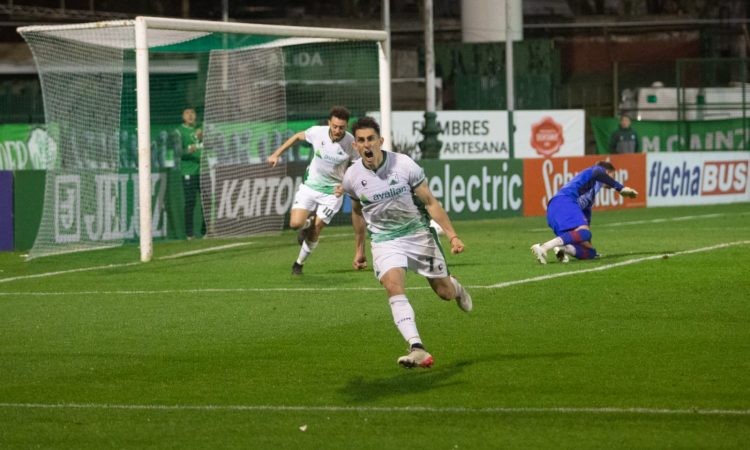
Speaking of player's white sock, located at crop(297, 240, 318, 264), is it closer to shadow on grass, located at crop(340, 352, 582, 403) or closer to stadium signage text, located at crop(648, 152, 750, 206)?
shadow on grass, located at crop(340, 352, 582, 403)

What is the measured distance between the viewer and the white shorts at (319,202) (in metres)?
17.3

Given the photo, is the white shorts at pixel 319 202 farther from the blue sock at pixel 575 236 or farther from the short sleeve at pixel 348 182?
the short sleeve at pixel 348 182

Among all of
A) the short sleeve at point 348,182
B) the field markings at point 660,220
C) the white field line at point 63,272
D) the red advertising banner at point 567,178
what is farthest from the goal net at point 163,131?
the short sleeve at point 348,182

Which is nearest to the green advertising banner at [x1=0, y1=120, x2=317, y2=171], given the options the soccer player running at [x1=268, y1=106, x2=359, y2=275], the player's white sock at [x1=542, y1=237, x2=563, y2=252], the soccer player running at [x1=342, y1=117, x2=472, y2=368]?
the soccer player running at [x1=268, y1=106, x2=359, y2=275]

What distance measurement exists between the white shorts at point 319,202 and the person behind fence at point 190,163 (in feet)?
18.4

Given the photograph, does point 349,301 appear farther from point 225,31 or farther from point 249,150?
point 249,150

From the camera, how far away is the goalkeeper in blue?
17438mm

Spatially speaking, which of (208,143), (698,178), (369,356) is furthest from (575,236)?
(698,178)

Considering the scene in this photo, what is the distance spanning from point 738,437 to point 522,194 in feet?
71.0

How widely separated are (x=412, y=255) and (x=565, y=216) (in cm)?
776

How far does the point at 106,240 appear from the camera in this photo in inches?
821

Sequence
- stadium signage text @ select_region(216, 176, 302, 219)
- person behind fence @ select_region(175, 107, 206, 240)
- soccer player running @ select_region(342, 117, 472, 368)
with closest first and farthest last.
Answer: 1. soccer player running @ select_region(342, 117, 472, 368)
2. stadium signage text @ select_region(216, 176, 302, 219)
3. person behind fence @ select_region(175, 107, 206, 240)

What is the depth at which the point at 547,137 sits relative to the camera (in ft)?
119

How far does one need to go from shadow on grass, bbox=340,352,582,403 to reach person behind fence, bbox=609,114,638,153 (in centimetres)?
2401
